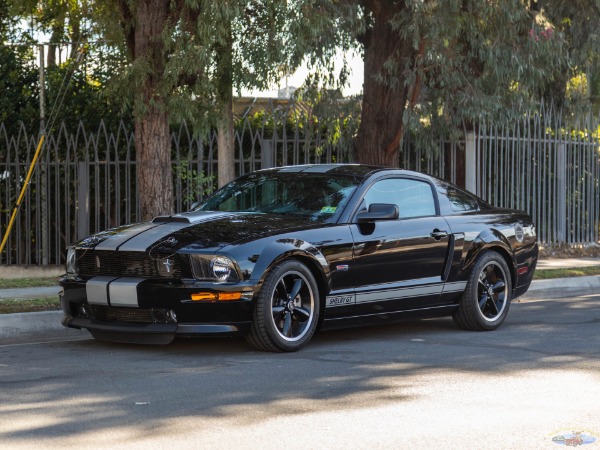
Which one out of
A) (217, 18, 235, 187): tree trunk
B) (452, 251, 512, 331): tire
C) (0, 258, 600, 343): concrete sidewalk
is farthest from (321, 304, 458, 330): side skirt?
(217, 18, 235, 187): tree trunk

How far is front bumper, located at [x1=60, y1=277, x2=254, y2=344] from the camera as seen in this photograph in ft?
26.2

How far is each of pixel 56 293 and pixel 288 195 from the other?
13.3 ft

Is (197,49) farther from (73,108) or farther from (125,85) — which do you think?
(73,108)

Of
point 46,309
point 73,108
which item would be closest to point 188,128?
point 73,108

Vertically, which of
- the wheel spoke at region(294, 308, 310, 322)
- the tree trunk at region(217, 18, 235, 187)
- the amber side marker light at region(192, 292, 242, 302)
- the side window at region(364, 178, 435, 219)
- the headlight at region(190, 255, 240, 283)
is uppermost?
the tree trunk at region(217, 18, 235, 187)

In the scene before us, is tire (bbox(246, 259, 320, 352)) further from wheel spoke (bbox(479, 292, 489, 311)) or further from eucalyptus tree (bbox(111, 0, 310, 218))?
eucalyptus tree (bbox(111, 0, 310, 218))

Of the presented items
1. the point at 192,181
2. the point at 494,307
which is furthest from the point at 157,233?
the point at 192,181

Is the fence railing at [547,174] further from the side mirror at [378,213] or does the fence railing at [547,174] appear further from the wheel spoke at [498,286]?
the side mirror at [378,213]

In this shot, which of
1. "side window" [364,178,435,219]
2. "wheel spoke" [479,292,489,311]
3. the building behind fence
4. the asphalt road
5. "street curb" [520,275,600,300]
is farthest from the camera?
the building behind fence

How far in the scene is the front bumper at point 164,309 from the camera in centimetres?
798

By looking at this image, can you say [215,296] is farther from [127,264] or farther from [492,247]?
[492,247]

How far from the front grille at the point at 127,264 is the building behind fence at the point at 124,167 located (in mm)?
6650

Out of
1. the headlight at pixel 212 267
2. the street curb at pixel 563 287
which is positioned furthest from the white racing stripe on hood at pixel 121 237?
the street curb at pixel 563 287

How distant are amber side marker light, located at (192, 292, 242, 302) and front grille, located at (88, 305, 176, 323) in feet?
0.77
